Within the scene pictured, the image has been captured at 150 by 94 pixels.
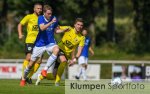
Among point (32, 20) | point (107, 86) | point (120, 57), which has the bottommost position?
point (120, 57)

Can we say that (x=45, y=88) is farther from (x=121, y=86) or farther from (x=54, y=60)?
(x=121, y=86)

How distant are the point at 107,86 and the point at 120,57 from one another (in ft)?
94.6

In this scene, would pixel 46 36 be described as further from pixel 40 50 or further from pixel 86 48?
pixel 86 48

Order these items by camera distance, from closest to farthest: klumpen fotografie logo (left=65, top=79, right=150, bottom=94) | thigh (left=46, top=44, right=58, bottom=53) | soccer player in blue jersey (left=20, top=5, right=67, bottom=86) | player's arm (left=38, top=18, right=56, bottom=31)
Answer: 1. klumpen fotografie logo (left=65, top=79, right=150, bottom=94)
2. player's arm (left=38, top=18, right=56, bottom=31)
3. soccer player in blue jersey (left=20, top=5, right=67, bottom=86)
4. thigh (left=46, top=44, right=58, bottom=53)

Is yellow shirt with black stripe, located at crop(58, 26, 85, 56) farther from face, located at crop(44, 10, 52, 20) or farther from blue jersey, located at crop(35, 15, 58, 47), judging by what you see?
face, located at crop(44, 10, 52, 20)

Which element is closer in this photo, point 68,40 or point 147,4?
point 68,40

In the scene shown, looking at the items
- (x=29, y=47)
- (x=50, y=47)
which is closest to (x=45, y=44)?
(x=50, y=47)

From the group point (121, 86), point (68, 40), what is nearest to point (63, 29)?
point (68, 40)

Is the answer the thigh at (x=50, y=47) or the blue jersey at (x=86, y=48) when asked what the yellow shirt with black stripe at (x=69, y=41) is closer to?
the thigh at (x=50, y=47)

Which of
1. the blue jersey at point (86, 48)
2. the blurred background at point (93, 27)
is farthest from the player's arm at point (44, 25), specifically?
the blurred background at point (93, 27)

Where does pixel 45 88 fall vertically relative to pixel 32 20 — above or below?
below

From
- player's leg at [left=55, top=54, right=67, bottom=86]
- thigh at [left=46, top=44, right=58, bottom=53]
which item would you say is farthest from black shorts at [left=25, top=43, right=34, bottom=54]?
player's leg at [left=55, top=54, right=67, bottom=86]

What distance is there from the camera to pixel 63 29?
17.8m

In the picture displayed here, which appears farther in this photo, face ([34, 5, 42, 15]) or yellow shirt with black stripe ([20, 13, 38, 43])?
yellow shirt with black stripe ([20, 13, 38, 43])
